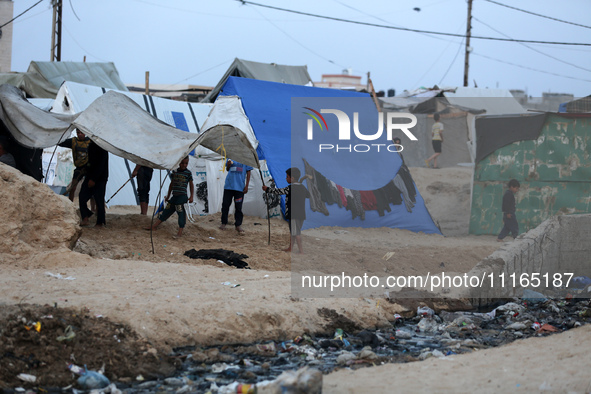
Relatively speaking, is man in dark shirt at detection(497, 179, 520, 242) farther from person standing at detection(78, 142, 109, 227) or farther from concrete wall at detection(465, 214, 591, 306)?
person standing at detection(78, 142, 109, 227)

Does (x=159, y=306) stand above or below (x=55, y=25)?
below

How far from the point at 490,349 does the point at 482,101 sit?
1645cm

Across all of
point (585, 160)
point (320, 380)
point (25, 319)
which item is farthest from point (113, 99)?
point (585, 160)

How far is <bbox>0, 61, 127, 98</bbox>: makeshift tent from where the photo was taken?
16.2m

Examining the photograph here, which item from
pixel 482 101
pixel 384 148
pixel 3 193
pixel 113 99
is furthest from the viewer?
pixel 482 101

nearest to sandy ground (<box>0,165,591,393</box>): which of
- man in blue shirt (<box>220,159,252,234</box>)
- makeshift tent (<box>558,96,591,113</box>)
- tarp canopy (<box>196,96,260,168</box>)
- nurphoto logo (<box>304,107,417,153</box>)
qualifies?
man in blue shirt (<box>220,159,252,234</box>)

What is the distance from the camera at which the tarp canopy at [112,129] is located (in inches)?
318

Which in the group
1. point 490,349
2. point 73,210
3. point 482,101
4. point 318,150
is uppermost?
point 482,101

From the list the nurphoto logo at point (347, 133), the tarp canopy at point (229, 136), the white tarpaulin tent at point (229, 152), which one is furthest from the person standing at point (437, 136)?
the tarp canopy at point (229, 136)

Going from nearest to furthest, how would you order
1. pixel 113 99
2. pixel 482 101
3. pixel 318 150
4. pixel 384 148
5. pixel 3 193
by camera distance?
pixel 3 193 → pixel 113 99 → pixel 318 150 → pixel 384 148 → pixel 482 101

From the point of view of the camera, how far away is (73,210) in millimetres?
6988

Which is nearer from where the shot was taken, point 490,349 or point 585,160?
point 490,349

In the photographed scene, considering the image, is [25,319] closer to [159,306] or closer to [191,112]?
[159,306]

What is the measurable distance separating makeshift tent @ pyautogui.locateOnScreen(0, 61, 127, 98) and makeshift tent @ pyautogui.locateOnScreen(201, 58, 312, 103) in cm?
317
